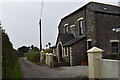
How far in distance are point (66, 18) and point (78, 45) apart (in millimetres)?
Answer: 8063

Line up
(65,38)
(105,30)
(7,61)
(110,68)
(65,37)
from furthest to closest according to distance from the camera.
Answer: (65,37) → (65,38) → (105,30) → (7,61) → (110,68)

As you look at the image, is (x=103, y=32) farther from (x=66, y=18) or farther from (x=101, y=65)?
(x=101, y=65)

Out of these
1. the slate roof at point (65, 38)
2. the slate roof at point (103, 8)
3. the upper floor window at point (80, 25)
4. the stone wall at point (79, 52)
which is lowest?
the stone wall at point (79, 52)

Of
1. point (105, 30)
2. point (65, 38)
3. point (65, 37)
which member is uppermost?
point (105, 30)

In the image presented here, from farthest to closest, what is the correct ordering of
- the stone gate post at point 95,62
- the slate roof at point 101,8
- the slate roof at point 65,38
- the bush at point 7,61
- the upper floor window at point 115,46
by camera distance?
the slate roof at point 65,38 → the slate roof at point 101,8 → the upper floor window at point 115,46 → the stone gate post at point 95,62 → the bush at point 7,61

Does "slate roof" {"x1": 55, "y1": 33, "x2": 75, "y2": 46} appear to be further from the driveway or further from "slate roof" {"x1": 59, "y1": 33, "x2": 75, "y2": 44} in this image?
the driveway

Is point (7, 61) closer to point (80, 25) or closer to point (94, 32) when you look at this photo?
point (94, 32)

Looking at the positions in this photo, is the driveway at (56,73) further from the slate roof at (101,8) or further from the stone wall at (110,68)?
the slate roof at (101,8)

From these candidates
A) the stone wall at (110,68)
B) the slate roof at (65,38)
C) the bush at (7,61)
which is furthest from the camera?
the slate roof at (65,38)

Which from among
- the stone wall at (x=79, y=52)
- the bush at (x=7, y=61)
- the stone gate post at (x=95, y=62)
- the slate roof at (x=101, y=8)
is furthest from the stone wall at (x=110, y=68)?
the slate roof at (x=101, y=8)

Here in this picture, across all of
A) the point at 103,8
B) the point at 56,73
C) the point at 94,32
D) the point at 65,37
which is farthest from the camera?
the point at 65,37

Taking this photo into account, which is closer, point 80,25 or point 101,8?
point 101,8

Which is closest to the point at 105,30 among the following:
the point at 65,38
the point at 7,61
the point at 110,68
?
the point at 65,38

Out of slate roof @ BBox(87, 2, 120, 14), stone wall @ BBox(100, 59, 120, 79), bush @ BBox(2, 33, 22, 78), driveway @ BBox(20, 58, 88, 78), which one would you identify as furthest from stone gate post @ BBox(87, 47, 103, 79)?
slate roof @ BBox(87, 2, 120, 14)
